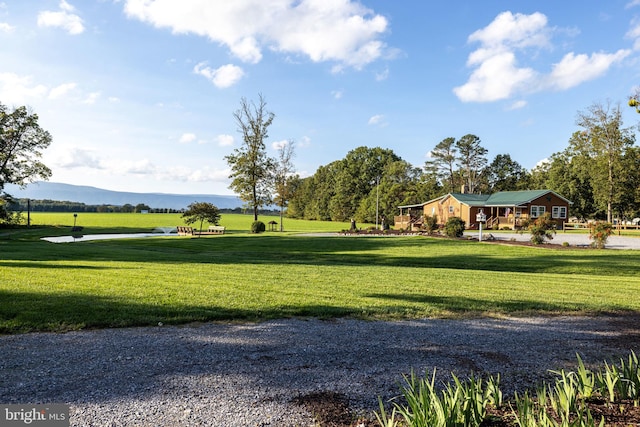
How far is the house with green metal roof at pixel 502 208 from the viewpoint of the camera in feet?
143

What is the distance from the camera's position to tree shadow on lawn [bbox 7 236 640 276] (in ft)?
47.7

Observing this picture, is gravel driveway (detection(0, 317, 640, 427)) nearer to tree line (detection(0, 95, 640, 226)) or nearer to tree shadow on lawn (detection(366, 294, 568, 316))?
tree shadow on lawn (detection(366, 294, 568, 316))

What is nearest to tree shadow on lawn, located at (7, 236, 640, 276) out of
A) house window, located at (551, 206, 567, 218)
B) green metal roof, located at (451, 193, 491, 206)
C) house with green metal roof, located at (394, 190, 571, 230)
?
house with green metal roof, located at (394, 190, 571, 230)

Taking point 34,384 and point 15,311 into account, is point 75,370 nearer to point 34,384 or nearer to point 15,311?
point 34,384

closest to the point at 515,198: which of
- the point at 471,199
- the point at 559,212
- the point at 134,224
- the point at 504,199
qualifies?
the point at 504,199

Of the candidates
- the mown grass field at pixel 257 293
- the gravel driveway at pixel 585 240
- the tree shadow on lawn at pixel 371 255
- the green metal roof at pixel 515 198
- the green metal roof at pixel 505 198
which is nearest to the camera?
the mown grass field at pixel 257 293

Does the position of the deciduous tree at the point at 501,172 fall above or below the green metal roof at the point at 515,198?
above

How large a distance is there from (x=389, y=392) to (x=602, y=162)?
5417 cm

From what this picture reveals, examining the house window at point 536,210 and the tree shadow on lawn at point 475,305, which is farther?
the house window at point 536,210

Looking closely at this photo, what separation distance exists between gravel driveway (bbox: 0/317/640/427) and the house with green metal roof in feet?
121

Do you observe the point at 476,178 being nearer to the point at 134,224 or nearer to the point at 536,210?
the point at 536,210

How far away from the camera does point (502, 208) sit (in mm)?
46906

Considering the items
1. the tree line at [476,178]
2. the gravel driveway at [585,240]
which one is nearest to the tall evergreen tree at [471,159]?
the tree line at [476,178]

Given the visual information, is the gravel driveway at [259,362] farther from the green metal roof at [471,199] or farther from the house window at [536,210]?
the green metal roof at [471,199]
